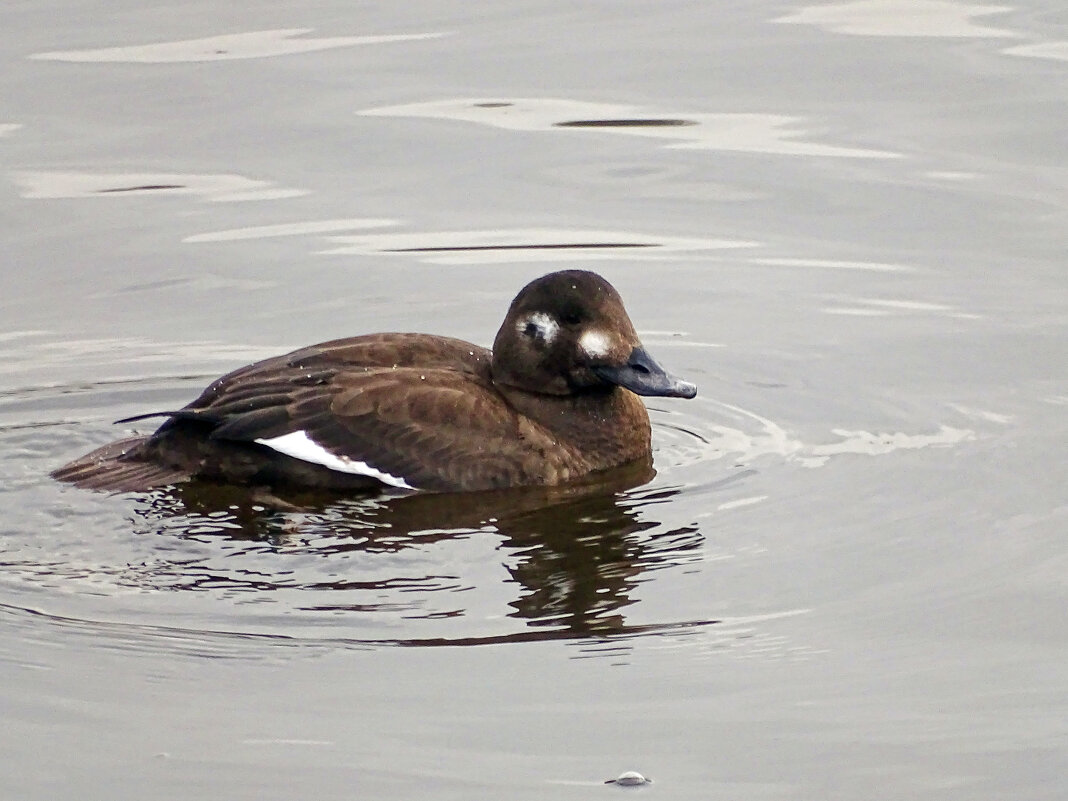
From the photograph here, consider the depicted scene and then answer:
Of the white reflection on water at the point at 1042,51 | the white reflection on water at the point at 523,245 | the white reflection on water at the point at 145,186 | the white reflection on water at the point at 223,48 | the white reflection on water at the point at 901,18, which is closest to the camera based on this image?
the white reflection on water at the point at 523,245

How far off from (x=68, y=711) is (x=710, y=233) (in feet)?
20.3

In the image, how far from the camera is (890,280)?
10297 mm

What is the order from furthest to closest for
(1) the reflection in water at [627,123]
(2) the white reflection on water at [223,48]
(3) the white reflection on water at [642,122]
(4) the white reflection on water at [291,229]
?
1. (2) the white reflection on water at [223,48]
2. (1) the reflection in water at [627,123]
3. (3) the white reflection on water at [642,122]
4. (4) the white reflection on water at [291,229]

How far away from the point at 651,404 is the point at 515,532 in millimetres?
2040

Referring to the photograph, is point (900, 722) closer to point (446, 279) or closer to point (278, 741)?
point (278, 741)

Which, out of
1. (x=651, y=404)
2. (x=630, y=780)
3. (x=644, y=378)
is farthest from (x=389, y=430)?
(x=630, y=780)

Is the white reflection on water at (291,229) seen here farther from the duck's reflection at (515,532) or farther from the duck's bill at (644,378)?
the duck's reflection at (515,532)

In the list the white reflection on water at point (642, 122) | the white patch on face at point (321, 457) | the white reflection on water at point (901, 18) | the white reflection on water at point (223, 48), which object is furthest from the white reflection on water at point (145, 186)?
the white reflection on water at point (901, 18)

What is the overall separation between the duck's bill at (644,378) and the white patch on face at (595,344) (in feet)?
0.22

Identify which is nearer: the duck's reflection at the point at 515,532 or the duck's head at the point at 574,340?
the duck's reflection at the point at 515,532

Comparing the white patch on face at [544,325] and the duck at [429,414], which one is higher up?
the white patch on face at [544,325]

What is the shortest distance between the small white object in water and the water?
4 centimetres

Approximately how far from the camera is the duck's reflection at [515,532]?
654 centimetres

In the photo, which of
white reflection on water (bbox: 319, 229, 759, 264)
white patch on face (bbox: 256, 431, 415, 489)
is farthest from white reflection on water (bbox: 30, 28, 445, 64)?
white patch on face (bbox: 256, 431, 415, 489)
